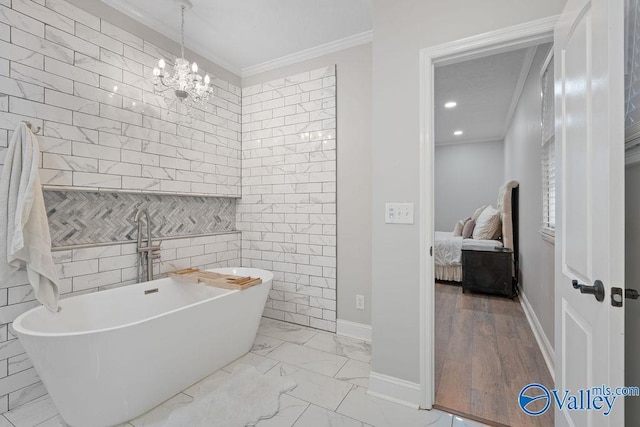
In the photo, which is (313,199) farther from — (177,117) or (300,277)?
(177,117)

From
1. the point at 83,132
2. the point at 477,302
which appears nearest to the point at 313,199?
the point at 83,132

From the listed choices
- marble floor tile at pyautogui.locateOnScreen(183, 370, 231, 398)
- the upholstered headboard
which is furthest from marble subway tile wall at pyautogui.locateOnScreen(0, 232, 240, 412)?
the upholstered headboard

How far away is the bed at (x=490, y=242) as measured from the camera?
4199 mm

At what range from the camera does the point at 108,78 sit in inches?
88.1

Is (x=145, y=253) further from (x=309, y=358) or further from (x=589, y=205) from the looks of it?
(x=589, y=205)

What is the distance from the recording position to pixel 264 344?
2.59m

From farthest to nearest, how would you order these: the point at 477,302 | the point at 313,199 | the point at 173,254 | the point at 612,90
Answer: the point at 477,302
the point at 313,199
the point at 173,254
the point at 612,90

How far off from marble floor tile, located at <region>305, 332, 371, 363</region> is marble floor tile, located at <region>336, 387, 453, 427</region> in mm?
512

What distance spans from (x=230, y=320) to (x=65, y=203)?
150 centimetres

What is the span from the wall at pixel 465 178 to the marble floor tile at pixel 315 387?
6245 millimetres

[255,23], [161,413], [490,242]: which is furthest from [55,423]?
[490,242]

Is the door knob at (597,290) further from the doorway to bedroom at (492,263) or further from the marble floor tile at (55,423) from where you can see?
Result: the marble floor tile at (55,423)

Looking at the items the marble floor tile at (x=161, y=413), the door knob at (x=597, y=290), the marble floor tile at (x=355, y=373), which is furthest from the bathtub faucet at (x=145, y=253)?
the door knob at (x=597, y=290)

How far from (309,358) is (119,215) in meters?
2.02
